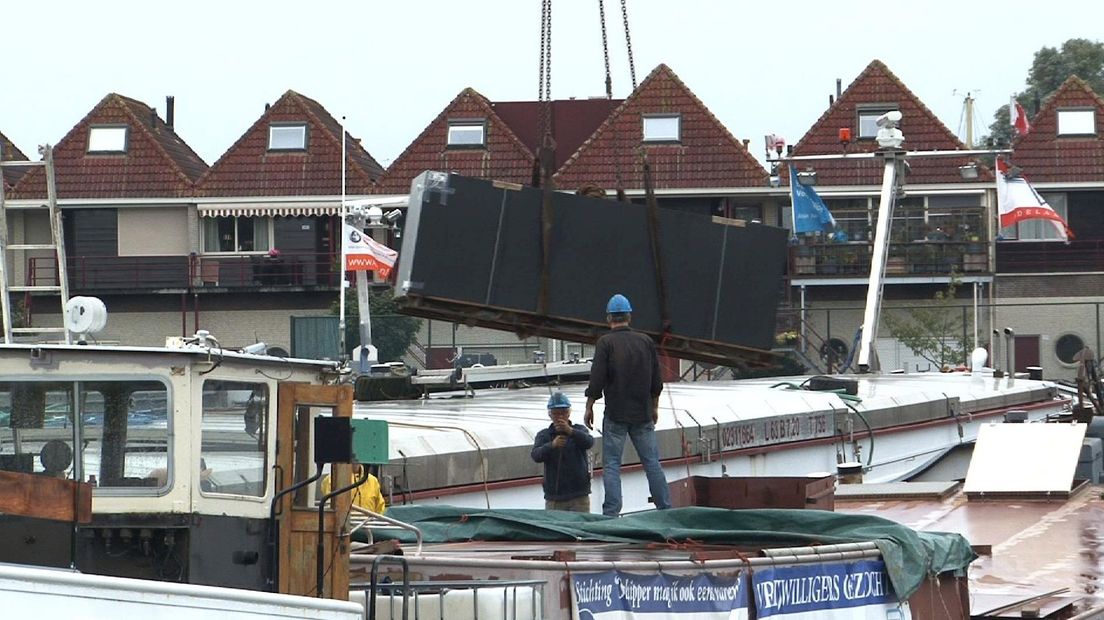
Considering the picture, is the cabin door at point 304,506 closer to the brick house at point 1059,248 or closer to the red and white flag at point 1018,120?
the red and white flag at point 1018,120

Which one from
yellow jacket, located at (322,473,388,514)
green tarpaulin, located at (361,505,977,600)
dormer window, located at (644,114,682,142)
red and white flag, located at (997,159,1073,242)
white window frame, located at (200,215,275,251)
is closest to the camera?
green tarpaulin, located at (361,505,977,600)

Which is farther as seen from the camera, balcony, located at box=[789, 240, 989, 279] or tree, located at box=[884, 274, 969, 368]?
balcony, located at box=[789, 240, 989, 279]

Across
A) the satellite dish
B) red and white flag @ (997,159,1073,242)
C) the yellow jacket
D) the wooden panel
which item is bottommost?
the yellow jacket

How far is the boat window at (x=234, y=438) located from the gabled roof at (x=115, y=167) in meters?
41.6

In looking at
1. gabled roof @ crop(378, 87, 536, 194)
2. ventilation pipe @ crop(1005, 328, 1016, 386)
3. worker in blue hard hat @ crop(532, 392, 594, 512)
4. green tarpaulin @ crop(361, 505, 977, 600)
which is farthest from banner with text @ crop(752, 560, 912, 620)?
gabled roof @ crop(378, 87, 536, 194)

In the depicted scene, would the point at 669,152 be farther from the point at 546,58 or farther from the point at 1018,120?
the point at 546,58

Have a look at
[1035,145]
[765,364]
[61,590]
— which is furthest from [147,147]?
[61,590]

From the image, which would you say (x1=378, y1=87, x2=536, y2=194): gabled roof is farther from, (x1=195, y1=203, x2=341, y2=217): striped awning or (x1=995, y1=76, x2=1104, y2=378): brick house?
(x1=995, y1=76, x2=1104, y2=378): brick house

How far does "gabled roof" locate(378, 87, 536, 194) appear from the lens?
1943 inches

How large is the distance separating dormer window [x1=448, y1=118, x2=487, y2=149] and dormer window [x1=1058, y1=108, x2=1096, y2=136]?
1564cm

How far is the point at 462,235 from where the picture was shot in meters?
14.8

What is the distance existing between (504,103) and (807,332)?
13.6 meters

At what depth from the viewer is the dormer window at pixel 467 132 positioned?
5025 cm

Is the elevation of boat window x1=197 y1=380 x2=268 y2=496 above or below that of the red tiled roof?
below
